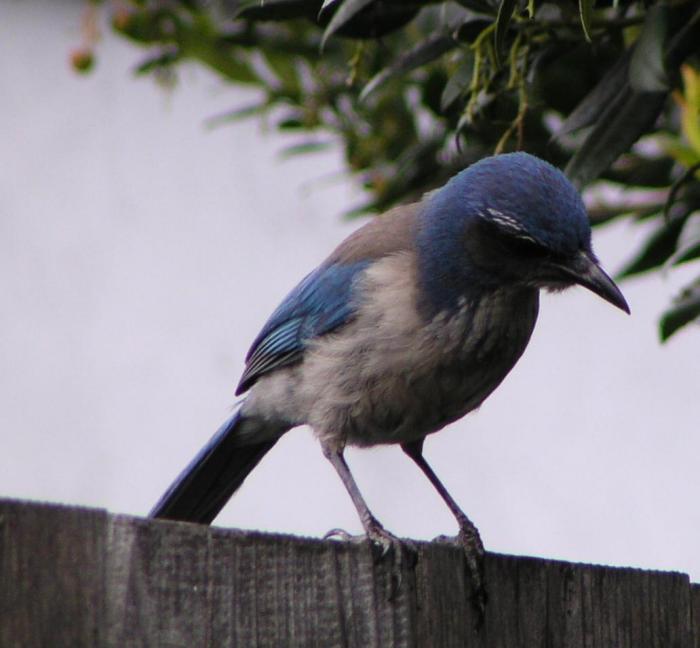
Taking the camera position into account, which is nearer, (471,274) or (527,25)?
(527,25)

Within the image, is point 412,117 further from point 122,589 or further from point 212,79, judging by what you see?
point 212,79

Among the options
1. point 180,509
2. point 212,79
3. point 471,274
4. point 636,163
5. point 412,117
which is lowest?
point 180,509

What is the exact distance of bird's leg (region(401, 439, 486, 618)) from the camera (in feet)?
9.43

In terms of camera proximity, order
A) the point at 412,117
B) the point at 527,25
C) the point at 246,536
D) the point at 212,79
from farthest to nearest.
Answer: the point at 212,79
the point at 412,117
the point at 527,25
the point at 246,536

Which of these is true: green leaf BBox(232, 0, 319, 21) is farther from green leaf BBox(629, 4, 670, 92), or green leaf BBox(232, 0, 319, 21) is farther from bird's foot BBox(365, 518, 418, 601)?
bird's foot BBox(365, 518, 418, 601)

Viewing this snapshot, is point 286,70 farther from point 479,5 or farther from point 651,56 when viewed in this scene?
point 651,56

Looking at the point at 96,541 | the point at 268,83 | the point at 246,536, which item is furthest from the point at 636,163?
the point at 96,541

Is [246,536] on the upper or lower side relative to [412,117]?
lower

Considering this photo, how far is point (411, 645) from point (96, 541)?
72 cm

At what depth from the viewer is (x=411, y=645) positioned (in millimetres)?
2697

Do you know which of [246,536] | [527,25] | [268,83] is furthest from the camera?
[268,83]

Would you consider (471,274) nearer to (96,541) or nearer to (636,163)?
(636,163)

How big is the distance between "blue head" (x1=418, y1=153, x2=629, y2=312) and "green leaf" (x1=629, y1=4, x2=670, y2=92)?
39cm

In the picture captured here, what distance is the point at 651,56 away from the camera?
3.29 metres
